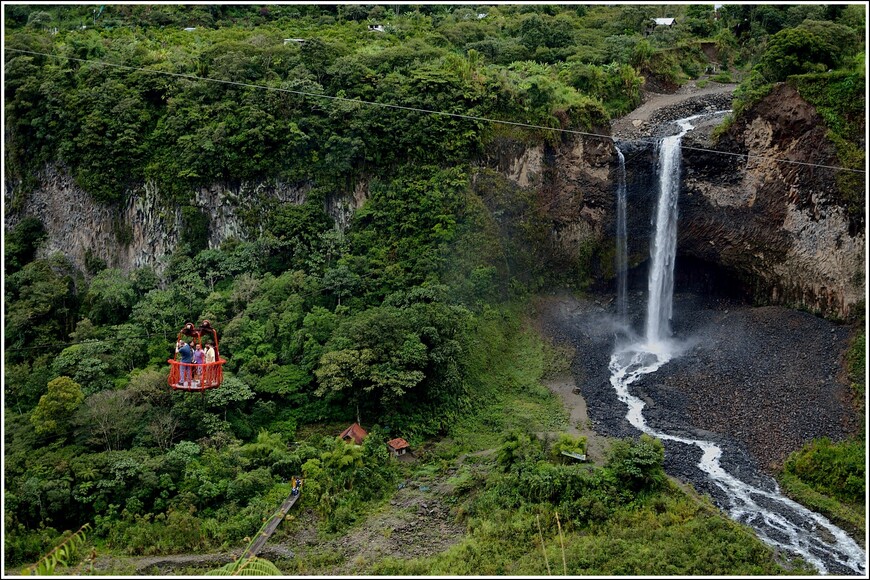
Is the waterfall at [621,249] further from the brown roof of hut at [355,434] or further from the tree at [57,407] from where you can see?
the tree at [57,407]

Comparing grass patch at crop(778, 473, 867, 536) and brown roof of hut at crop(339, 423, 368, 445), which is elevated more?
brown roof of hut at crop(339, 423, 368, 445)

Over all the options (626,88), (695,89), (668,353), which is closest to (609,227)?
(668,353)

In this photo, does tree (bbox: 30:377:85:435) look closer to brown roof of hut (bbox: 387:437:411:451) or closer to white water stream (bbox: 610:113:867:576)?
brown roof of hut (bbox: 387:437:411:451)

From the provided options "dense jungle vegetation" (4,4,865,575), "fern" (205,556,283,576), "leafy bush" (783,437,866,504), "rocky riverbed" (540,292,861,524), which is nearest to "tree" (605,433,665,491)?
"dense jungle vegetation" (4,4,865,575)

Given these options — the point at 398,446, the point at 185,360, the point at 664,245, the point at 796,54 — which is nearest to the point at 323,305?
the point at 398,446

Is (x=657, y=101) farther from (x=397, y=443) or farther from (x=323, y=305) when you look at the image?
(x=397, y=443)

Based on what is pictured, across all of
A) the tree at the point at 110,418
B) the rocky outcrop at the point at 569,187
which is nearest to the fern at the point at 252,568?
the tree at the point at 110,418
